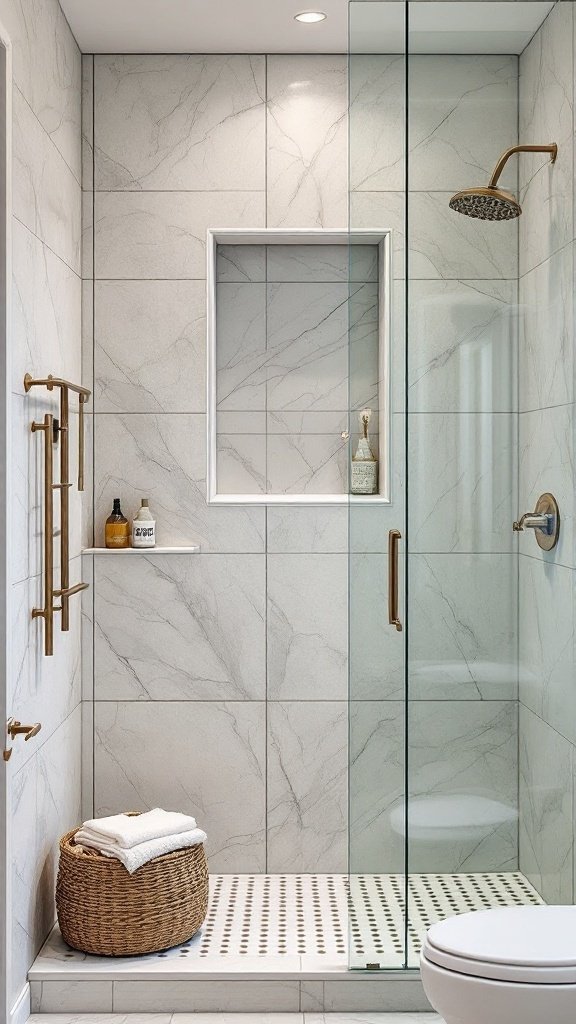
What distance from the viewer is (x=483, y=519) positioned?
7.33 ft

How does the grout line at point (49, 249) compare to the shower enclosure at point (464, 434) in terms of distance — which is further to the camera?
the grout line at point (49, 249)

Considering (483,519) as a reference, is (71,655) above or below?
below

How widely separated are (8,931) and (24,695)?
0.55m

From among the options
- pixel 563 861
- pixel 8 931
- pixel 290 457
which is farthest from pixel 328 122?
pixel 8 931

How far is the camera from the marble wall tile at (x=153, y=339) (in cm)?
321

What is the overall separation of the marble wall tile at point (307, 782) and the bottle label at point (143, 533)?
0.68 m

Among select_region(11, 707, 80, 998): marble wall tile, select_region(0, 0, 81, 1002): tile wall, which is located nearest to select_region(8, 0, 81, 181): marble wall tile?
select_region(0, 0, 81, 1002): tile wall

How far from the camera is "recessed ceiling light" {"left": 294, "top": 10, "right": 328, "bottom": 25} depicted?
2.89 meters

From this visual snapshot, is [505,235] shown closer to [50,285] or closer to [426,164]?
[426,164]

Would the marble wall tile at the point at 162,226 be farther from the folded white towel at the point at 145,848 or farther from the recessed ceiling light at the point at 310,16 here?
the folded white towel at the point at 145,848

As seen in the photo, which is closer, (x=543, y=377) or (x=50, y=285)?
(x=543, y=377)

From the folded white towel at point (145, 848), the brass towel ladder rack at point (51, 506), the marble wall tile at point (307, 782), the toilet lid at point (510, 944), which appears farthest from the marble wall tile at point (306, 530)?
the toilet lid at point (510, 944)

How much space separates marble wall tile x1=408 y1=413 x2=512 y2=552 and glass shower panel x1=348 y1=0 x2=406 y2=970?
5cm

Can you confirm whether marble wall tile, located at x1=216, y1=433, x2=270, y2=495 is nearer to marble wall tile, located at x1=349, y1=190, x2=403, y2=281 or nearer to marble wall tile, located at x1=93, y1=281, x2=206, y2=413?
marble wall tile, located at x1=93, y1=281, x2=206, y2=413
